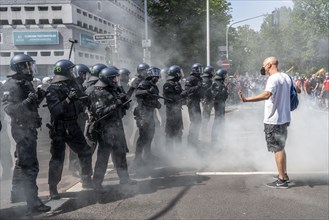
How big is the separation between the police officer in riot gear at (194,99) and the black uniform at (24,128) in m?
3.60

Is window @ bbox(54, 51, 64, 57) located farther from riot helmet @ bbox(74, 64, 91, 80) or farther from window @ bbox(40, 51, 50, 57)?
riot helmet @ bbox(74, 64, 91, 80)

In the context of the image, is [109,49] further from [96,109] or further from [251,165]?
[251,165]

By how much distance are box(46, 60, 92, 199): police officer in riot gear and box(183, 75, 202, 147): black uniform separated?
3051 mm

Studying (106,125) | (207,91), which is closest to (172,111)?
(207,91)

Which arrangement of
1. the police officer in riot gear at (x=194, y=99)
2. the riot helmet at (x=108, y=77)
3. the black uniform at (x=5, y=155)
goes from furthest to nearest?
1. the police officer in riot gear at (x=194, y=99)
2. the black uniform at (x=5, y=155)
3. the riot helmet at (x=108, y=77)

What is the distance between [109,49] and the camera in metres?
7.02

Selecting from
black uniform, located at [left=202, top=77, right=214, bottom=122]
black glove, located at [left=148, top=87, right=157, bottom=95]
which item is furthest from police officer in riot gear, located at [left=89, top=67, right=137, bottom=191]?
black uniform, located at [left=202, top=77, right=214, bottom=122]

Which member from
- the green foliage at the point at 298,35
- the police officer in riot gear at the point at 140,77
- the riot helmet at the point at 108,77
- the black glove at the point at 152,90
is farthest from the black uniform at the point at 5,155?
the green foliage at the point at 298,35

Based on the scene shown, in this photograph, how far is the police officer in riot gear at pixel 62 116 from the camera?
414cm

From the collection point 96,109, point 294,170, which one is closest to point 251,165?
point 294,170

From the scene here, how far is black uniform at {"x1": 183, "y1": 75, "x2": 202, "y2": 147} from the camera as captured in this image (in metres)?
7.09

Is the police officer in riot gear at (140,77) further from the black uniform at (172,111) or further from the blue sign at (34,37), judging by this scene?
the blue sign at (34,37)

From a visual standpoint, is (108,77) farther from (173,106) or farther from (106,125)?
(173,106)

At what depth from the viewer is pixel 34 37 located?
3.91m
